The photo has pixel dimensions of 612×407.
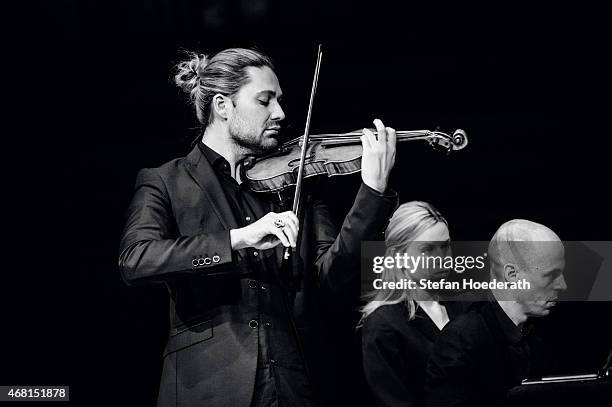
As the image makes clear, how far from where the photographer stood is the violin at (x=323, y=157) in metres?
2.47

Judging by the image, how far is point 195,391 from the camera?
2396 mm

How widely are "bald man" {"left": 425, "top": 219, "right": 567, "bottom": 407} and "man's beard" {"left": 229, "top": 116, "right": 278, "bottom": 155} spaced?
772 mm

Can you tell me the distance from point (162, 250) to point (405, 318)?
89cm

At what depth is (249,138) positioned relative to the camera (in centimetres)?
265

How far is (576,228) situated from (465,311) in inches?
29.5

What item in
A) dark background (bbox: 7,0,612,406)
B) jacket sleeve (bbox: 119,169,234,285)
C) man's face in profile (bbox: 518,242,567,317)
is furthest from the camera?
dark background (bbox: 7,0,612,406)

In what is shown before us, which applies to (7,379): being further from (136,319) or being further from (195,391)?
(195,391)

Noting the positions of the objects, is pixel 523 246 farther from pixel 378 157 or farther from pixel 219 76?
pixel 219 76

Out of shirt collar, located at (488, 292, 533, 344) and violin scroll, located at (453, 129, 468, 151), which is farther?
shirt collar, located at (488, 292, 533, 344)

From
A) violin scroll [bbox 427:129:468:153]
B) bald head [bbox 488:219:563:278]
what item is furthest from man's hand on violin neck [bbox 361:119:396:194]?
bald head [bbox 488:219:563:278]

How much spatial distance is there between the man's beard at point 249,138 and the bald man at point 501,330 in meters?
0.77

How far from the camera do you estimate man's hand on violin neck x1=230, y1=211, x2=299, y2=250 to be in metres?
2.19

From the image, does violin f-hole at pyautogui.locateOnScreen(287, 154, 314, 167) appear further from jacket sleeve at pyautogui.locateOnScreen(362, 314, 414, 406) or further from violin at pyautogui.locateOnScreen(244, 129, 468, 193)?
jacket sleeve at pyautogui.locateOnScreen(362, 314, 414, 406)

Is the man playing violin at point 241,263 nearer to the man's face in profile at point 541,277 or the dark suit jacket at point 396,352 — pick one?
the dark suit jacket at point 396,352
